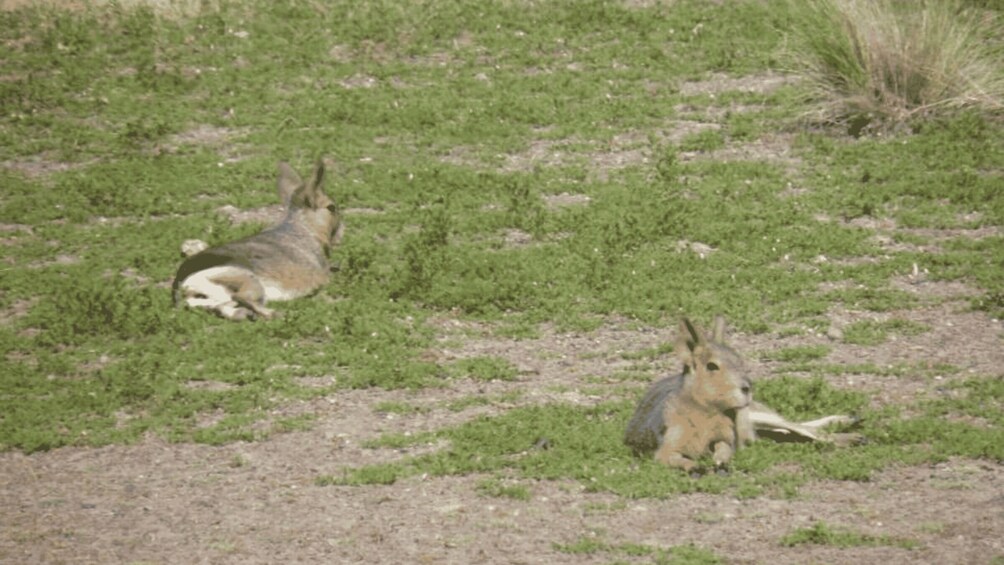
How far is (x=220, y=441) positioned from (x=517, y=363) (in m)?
2.65

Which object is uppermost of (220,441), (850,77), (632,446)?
(850,77)

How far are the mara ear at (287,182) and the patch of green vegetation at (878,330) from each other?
17.6ft

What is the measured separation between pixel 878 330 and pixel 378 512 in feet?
17.2

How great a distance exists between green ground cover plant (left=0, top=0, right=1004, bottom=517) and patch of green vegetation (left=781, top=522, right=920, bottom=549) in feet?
2.46

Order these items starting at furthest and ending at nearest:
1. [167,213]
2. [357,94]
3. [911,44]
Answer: [357,94], [911,44], [167,213]

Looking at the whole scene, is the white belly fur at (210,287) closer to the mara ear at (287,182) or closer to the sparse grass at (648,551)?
the mara ear at (287,182)

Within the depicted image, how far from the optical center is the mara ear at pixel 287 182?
570 inches

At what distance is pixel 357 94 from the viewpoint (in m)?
18.7

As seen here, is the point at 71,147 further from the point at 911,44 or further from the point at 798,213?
the point at 911,44

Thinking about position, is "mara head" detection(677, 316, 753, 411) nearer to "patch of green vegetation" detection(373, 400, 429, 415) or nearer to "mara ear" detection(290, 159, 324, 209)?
"patch of green vegetation" detection(373, 400, 429, 415)

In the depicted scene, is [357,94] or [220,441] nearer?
[220,441]

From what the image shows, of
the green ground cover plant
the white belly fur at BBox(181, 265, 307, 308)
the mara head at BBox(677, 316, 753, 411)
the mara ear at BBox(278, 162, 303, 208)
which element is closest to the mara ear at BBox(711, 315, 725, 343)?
the mara head at BBox(677, 316, 753, 411)

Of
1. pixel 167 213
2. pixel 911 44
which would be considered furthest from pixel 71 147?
pixel 911 44

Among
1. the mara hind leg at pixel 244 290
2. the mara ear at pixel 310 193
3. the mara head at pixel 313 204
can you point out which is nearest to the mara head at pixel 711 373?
the mara hind leg at pixel 244 290
